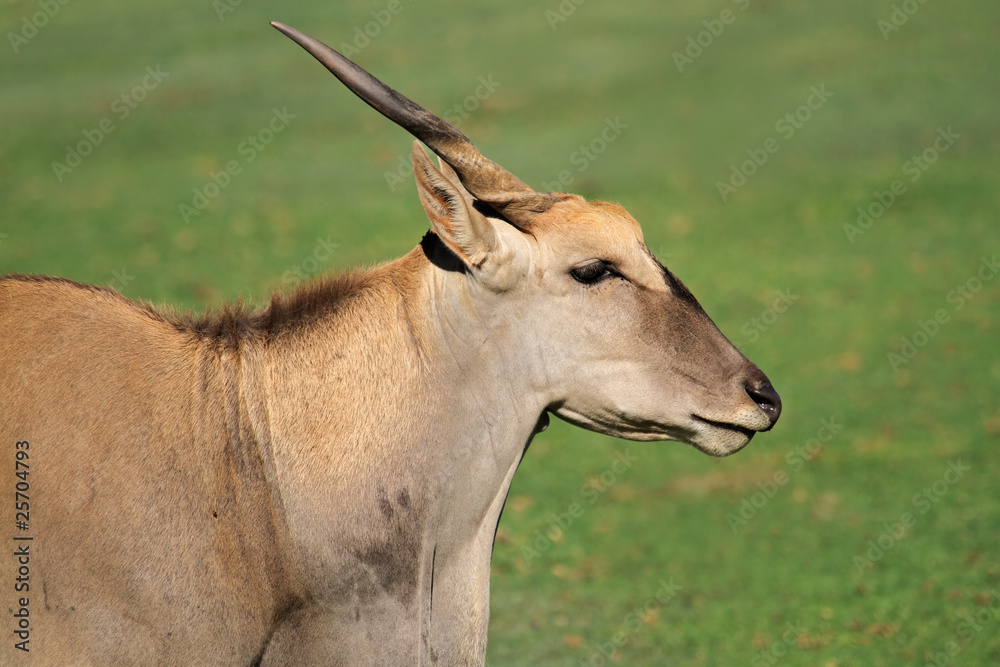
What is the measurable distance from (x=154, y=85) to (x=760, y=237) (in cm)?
1287

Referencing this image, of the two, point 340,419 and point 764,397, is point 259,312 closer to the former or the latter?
point 340,419

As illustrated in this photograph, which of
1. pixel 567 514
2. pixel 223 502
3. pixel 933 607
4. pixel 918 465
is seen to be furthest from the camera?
pixel 918 465

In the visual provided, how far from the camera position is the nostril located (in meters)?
4.26

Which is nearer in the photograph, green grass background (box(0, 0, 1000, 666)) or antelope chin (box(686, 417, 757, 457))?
antelope chin (box(686, 417, 757, 457))

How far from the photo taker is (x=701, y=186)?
19750 mm

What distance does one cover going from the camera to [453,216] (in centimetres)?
397

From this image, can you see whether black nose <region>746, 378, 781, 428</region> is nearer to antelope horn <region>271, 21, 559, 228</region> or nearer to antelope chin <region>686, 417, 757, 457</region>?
antelope chin <region>686, 417, 757, 457</region>

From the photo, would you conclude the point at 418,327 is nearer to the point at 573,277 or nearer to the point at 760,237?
the point at 573,277

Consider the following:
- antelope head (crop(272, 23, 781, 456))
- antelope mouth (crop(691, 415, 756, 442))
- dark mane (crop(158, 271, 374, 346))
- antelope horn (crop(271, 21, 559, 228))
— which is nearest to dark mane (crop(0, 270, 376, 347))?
dark mane (crop(158, 271, 374, 346))

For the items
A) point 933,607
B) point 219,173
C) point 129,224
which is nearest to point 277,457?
point 933,607

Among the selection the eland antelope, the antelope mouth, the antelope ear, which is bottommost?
the eland antelope

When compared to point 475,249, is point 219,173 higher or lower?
lower

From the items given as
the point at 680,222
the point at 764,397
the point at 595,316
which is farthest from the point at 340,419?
the point at 680,222

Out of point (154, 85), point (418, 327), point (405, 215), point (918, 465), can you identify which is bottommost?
point (154, 85)
